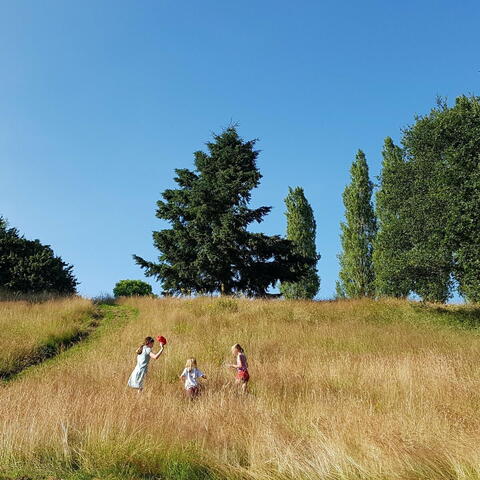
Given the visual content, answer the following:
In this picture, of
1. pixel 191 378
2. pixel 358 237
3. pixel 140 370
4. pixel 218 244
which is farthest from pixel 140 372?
pixel 358 237

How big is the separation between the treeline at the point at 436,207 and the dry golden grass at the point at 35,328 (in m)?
15.8

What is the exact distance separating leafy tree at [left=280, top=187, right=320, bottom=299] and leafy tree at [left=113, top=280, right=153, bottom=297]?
41.6 feet

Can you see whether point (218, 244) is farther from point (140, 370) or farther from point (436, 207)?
Answer: point (140, 370)

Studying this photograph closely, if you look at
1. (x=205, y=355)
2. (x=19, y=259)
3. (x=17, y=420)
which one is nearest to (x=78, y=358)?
(x=205, y=355)

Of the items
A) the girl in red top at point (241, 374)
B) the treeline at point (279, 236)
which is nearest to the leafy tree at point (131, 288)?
the treeline at point (279, 236)

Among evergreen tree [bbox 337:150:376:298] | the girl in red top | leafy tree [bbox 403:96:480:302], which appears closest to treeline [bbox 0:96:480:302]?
leafy tree [bbox 403:96:480:302]

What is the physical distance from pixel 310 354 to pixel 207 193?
1567cm

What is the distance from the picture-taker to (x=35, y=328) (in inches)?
687

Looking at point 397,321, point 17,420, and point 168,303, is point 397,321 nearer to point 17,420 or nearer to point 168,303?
point 168,303

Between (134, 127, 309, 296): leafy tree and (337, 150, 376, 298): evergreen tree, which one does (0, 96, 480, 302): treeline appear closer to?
(134, 127, 309, 296): leafy tree

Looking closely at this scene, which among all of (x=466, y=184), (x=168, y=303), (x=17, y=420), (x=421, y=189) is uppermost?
(x=421, y=189)

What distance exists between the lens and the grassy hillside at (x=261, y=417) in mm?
5098

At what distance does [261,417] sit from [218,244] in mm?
19794

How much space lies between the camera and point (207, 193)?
90.4ft
